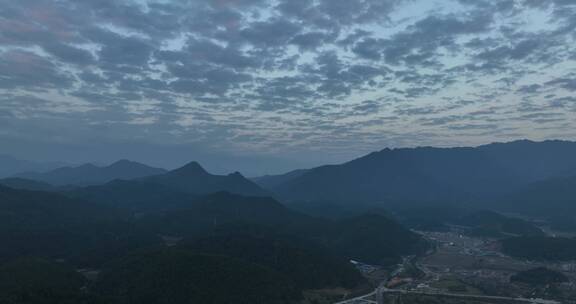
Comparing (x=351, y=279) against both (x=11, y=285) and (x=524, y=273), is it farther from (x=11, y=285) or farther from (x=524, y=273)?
(x=11, y=285)

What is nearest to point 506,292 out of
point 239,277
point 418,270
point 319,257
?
point 418,270

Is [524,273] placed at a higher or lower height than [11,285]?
lower

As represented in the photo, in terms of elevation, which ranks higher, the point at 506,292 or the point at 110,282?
the point at 110,282

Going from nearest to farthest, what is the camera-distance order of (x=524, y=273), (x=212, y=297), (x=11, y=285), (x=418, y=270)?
1. (x=11, y=285)
2. (x=212, y=297)
3. (x=524, y=273)
4. (x=418, y=270)

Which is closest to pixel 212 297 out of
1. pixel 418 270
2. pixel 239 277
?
pixel 239 277

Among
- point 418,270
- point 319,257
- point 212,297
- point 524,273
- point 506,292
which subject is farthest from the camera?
point 418,270

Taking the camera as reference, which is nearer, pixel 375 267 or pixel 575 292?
pixel 575 292

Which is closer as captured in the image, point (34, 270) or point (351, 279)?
point (34, 270)

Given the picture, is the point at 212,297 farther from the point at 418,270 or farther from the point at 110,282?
the point at 418,270

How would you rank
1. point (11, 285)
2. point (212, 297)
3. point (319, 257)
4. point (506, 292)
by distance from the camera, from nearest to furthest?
point (11, 285)
point (212, 297)
point (506, 292)
point (319, 257)
